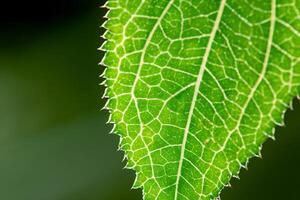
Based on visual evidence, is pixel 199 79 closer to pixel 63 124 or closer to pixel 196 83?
pixel 196 83

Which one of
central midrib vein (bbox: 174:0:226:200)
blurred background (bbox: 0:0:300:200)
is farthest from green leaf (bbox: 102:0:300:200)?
blurred background (bbox: 0:0:300:200)

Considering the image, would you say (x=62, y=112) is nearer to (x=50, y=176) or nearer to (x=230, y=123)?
(x=50, y=176)

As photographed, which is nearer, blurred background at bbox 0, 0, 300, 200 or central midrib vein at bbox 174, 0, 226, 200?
central midrib vein at bbox 174, 0, 226, 200

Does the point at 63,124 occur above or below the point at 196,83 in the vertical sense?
below

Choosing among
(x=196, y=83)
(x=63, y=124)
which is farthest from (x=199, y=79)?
(x=63, y=124)

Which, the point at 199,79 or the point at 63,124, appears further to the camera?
the point at 63,124

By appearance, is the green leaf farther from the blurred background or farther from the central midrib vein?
the blurred background
